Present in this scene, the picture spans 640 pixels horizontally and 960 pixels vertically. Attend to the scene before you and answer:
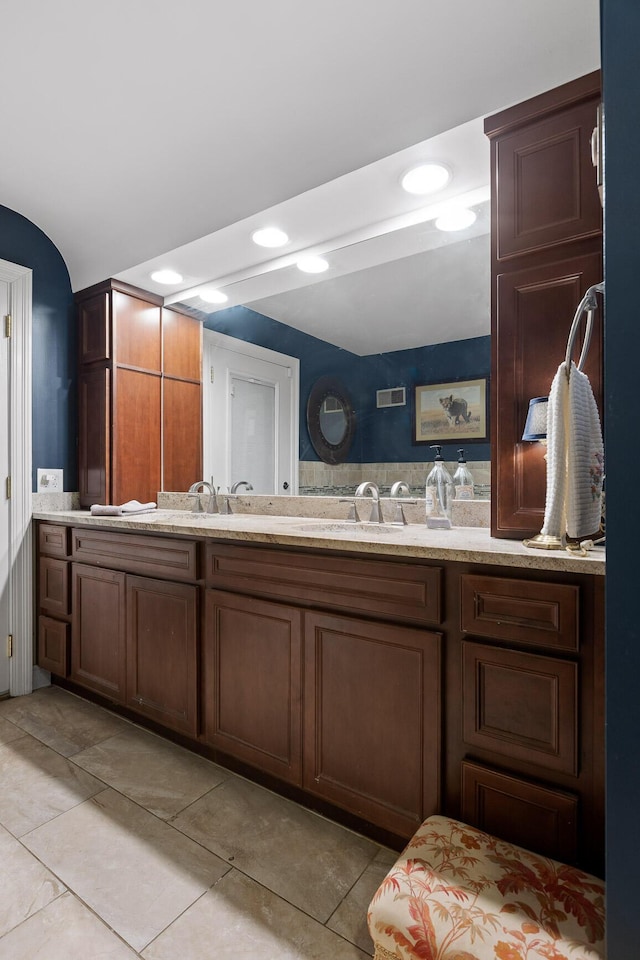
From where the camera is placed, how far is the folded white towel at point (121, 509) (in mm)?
2471

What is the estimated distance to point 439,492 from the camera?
1.91 m

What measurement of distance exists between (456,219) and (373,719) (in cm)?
180

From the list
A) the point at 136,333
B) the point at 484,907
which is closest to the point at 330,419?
the point at 136,333

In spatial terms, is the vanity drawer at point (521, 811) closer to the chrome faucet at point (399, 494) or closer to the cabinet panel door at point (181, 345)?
the chrome faucet at point (399, 494)

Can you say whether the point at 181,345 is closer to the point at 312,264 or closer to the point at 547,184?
the point at 312,264

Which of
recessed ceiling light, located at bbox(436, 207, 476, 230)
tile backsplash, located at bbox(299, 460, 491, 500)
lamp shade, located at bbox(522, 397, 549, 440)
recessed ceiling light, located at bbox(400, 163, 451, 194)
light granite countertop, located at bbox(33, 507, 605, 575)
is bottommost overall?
light granite countertop, located at bbox(33, 507, 605, 575)

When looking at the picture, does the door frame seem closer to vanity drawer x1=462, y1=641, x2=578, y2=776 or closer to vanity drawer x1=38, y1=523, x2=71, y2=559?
vanity drawer x1=38, y1=523, x2=71, y2=559

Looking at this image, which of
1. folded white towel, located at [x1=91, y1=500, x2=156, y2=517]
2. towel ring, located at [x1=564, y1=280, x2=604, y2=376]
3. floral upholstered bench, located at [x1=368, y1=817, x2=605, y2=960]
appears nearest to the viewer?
floral upholstered bench, located at [x1=368, y1=817, x2=605, y2=960]

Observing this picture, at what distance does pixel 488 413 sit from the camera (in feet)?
6.13

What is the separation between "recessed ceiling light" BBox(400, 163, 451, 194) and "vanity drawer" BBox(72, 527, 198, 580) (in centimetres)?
157

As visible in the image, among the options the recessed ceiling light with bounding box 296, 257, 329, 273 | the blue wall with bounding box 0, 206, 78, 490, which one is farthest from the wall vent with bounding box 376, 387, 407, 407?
the blue wall with bounding box 0, 206, 78, 490

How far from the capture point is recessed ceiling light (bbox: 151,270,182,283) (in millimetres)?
2707

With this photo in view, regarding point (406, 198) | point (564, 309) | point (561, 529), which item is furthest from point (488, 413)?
point (406, 198)

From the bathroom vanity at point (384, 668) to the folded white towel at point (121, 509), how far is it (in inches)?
13.4
